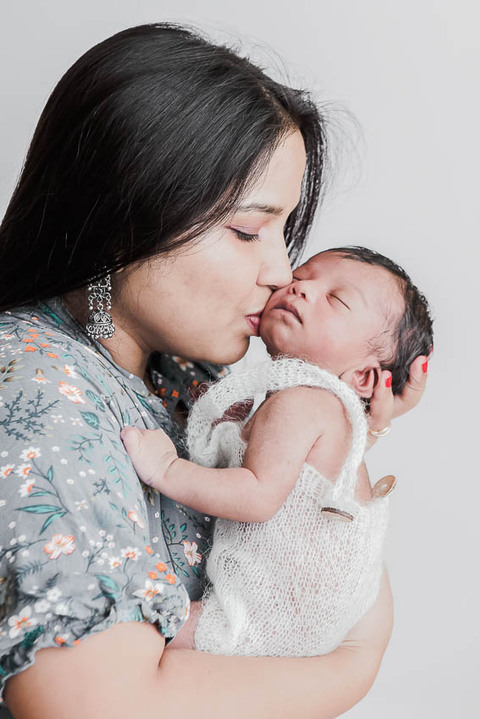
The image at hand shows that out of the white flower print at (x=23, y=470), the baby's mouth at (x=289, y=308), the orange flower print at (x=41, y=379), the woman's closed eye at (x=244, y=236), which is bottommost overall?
the white flower print at (x=23, y=470)

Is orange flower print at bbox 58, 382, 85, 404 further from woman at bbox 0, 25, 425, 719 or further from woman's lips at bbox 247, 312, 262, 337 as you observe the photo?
woman's lips at bbox 247, 312, 262, 337

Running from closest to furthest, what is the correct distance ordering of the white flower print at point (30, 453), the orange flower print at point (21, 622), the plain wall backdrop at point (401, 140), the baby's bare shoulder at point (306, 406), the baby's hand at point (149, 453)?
1. the orange flower print at point (21, 622)
2. the white flower print at point (30, 453)
3. the baby's hand at point (149, 453)
4. the baby's bare shoulder at point (306, 406)
5. the plain wall backdrop at point (401, 140)

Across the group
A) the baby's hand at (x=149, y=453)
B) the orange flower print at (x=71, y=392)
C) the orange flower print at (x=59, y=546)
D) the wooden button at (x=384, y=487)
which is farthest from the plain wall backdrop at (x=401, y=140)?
the orange flower print at (x=59, y=546)

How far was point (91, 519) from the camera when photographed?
1060 mm

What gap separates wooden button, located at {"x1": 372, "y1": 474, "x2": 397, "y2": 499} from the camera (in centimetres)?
150

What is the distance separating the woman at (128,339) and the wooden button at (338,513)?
0.23m

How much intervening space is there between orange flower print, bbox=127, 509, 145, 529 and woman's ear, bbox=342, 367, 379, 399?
1.95 ft

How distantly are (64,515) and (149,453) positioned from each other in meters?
0.31

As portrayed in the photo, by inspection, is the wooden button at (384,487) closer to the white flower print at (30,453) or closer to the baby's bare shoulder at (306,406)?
the baby's bare shoulder at (306,406)

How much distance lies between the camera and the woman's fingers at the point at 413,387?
165cm

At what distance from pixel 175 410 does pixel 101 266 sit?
44cm

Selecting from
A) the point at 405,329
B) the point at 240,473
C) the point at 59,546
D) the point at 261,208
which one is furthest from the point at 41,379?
the point at 405,329

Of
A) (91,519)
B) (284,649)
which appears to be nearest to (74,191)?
(91,519)

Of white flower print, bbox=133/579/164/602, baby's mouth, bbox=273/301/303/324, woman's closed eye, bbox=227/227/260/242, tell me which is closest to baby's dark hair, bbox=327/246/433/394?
baby's mouth, bbox=273/301/303/324
